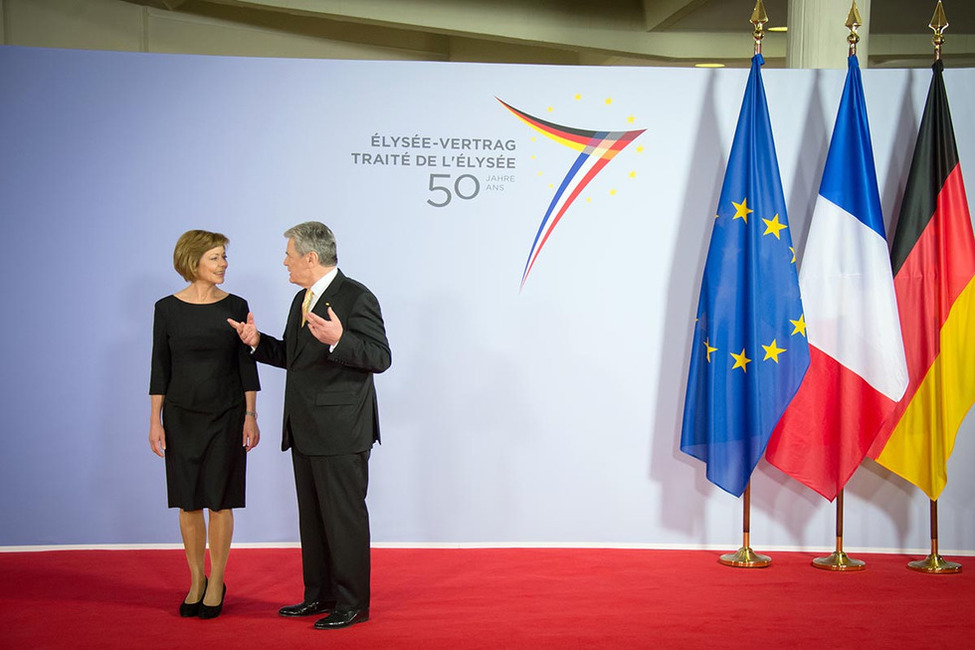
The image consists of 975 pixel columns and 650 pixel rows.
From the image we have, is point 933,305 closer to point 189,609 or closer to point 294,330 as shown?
point 294,330

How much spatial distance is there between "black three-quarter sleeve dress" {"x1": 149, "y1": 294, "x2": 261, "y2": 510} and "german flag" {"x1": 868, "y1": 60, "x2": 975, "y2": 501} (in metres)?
3.06

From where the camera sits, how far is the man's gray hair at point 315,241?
3531 millimetres

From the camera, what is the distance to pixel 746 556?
15.1 ft

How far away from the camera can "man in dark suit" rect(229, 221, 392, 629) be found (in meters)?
3.48

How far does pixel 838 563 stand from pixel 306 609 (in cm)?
256

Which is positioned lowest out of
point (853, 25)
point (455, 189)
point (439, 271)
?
point (439, 271)

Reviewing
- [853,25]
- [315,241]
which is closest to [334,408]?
[315,241]

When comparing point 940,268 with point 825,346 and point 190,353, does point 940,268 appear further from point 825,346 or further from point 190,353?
point 190,353

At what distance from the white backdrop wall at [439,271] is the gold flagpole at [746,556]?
0.75 feet

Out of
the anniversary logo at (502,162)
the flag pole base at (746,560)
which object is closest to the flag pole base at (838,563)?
the flag pole base at (746,560)

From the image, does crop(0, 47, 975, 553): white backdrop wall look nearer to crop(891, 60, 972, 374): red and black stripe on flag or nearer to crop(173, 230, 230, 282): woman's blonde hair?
crop(891, 60, 972, 374): red and black stripe on flag

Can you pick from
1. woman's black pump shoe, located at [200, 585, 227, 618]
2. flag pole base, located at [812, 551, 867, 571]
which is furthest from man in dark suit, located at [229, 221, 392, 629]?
flag pole base, located at [812, 551, 867, 571]

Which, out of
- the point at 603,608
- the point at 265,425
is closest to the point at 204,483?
the point at 265,425

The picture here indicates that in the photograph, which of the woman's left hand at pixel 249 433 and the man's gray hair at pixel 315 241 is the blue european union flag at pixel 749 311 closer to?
the man's gray hair at pixel 315 241
